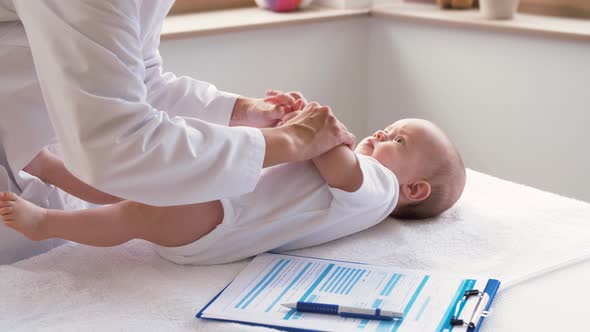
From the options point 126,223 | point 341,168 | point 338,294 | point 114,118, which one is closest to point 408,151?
point 341,168

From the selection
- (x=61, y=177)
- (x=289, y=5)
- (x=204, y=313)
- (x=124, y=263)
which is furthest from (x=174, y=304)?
(x=289, y=5)

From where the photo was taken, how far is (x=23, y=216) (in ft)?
4.88

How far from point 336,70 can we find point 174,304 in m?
2.00

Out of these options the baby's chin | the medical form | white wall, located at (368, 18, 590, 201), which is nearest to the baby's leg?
the medical form

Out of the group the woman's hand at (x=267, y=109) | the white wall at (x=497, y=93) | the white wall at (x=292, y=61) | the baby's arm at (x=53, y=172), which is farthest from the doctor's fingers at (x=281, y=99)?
the white wall at (x=497, y=93)

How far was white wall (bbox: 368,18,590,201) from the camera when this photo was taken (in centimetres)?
261

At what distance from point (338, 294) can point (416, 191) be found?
478mm

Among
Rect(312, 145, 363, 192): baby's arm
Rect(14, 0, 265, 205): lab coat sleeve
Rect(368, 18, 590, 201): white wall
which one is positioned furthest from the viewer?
Rect(368, 18, 590, 201): white wall

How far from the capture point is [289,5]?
3.14 meters

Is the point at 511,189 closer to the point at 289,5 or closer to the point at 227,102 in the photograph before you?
the point at 227,102

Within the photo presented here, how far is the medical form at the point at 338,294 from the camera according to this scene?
4.17 ft

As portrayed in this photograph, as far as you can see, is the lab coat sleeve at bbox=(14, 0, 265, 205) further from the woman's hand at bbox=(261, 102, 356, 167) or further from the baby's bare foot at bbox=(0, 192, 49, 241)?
the baby's bare foot at bbox=(0, 192, 49, 241)

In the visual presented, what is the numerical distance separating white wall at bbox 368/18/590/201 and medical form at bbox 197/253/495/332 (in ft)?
4.50

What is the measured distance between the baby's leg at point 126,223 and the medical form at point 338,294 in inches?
5.3
